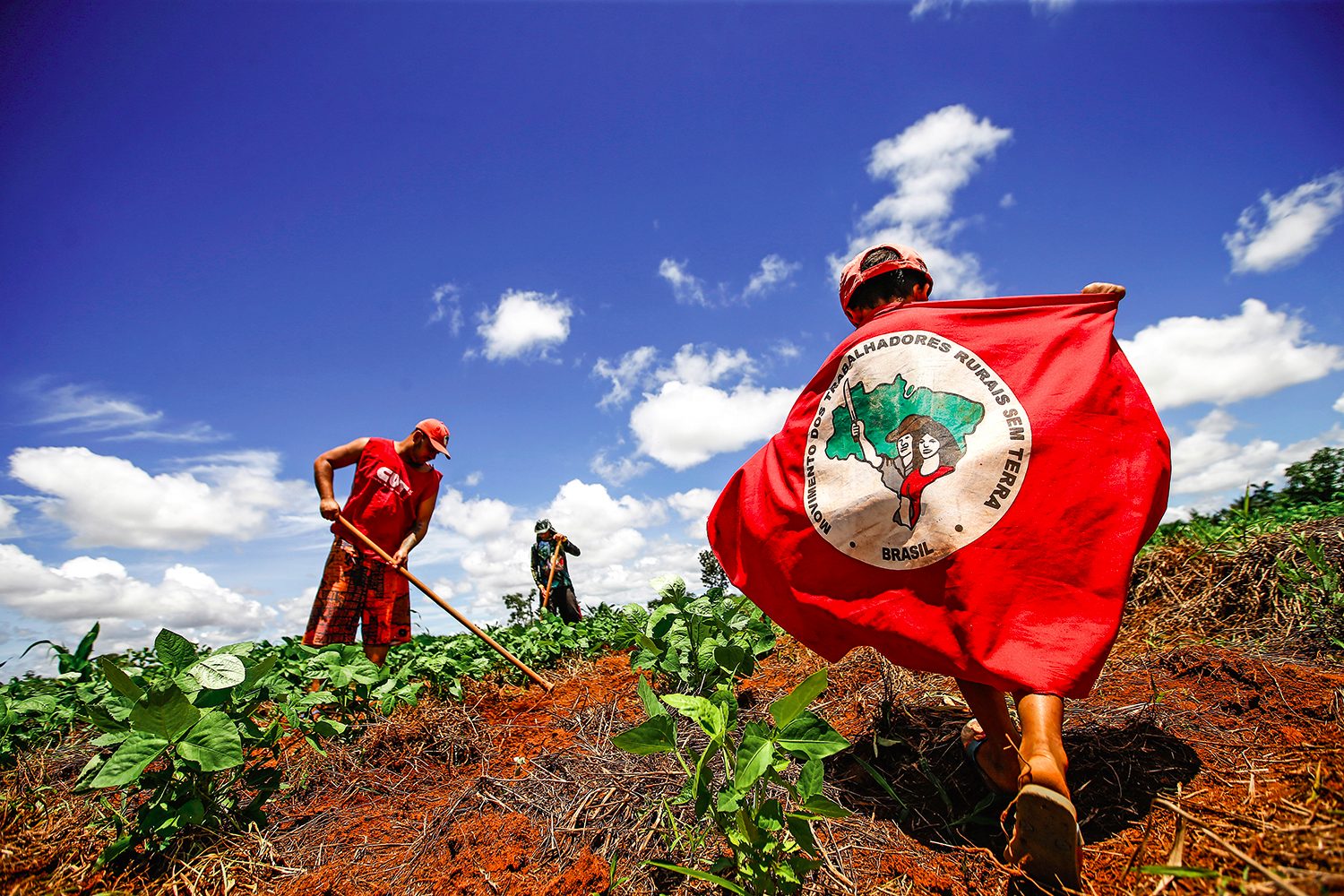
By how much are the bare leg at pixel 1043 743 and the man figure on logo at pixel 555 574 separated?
751cm

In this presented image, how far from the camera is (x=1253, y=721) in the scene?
7.34 feet

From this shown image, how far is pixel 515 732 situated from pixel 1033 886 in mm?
2357

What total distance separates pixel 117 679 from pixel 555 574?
23.1ft

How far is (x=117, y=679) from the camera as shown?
179 centimetres

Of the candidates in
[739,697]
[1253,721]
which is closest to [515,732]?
[739,697]

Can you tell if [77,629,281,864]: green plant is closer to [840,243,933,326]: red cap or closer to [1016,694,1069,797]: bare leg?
[1016,694,1069,797]: bare leg

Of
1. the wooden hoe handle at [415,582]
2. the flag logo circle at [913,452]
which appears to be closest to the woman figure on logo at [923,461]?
the flag logo circle at [913,452]

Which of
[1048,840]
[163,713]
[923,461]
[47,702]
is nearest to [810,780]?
[1048,840]

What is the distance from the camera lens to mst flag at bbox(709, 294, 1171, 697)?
6.23 feet

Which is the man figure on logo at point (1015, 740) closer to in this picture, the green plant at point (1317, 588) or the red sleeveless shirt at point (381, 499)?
the green plant at point (1317, 588)

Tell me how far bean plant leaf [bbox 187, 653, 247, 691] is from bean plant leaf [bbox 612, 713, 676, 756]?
4.17ft

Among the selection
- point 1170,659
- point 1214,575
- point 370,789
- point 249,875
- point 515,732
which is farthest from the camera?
point 1214,575

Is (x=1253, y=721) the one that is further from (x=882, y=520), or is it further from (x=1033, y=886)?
(x=882, y=520)

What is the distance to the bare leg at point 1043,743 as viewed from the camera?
60.5 inches
